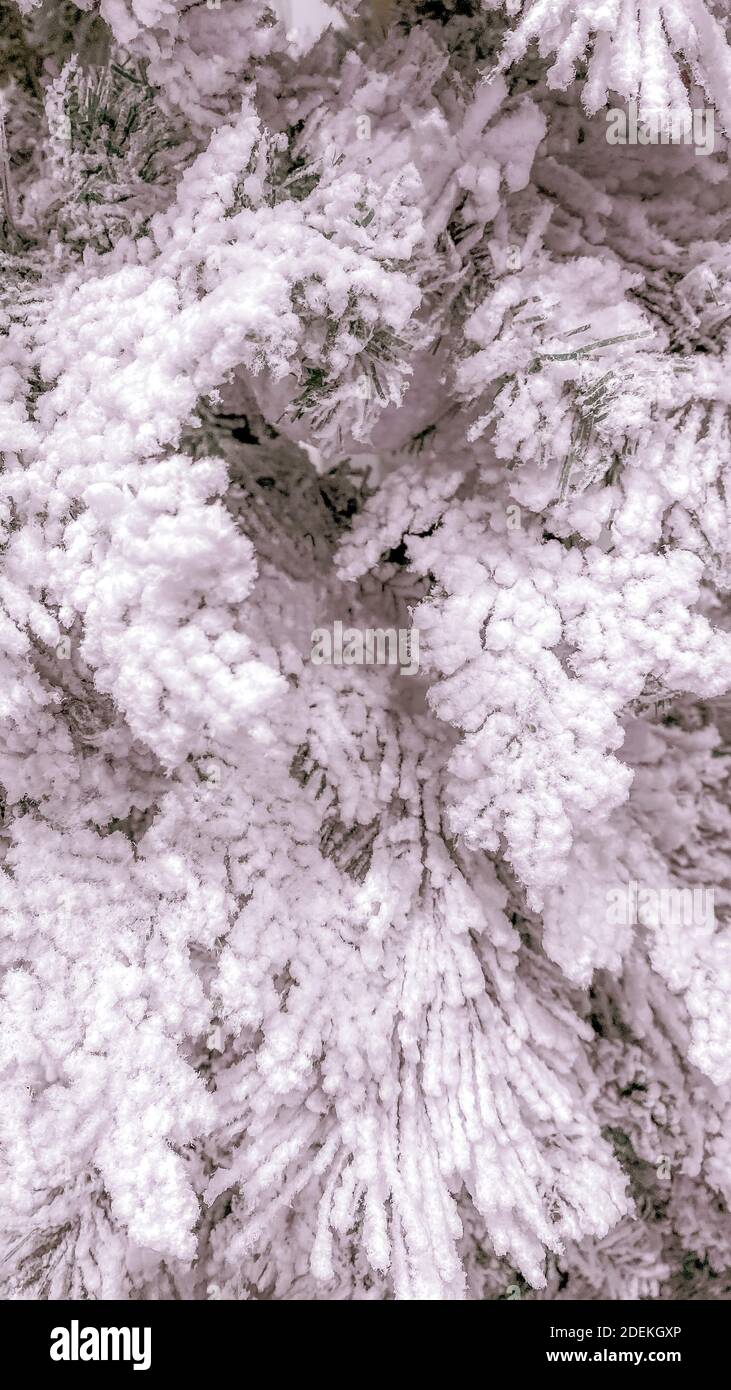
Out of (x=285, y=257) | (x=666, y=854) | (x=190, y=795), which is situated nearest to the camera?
(x=285, y=257)

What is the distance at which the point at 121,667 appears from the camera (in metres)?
0.44

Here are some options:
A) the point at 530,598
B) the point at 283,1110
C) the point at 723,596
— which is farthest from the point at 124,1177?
the point at 723,596

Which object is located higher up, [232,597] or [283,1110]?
[232,597]

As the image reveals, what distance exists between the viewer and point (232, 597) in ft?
1.41

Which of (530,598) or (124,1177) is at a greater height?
(530,598)

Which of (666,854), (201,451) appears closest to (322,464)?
(201,451)

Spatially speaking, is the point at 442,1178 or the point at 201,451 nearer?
the point at 201,451

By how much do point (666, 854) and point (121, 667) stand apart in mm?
420

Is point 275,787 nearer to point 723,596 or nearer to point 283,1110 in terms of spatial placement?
point 283,1110

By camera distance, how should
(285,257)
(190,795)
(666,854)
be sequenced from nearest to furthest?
(285,257)
(190,795)
(666,854)

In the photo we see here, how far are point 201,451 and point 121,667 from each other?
0.11m
